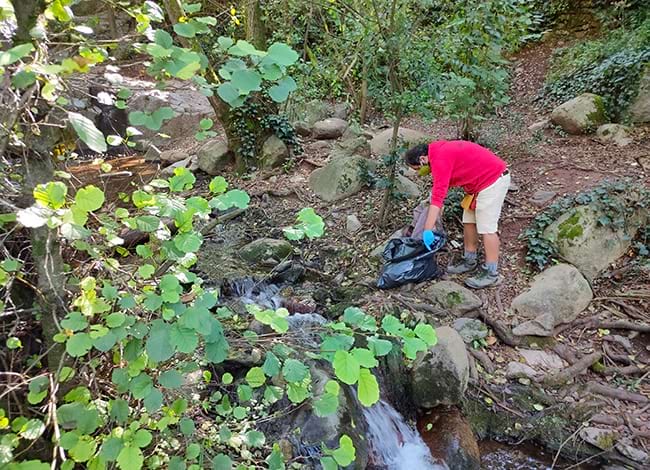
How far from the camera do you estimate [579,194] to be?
15.2ft

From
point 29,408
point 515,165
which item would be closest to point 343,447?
point 29,408

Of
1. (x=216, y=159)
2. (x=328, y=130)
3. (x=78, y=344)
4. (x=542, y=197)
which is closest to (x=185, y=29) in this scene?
(x=78, y=344)

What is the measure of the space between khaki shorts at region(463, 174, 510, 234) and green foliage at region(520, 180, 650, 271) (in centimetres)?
62

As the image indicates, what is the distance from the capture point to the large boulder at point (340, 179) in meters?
6.04

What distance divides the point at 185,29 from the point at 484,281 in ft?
12.6

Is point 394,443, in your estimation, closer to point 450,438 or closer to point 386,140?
point 450,438

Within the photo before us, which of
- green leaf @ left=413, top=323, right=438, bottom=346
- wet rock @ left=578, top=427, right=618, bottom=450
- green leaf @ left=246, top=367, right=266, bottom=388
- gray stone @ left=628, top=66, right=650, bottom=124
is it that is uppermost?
green leaf @ left=413, top=323, right=438, bottom=346

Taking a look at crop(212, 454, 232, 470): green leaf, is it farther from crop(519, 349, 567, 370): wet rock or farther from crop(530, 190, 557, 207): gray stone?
A: crop(530, 190, 557, 207): gray stone

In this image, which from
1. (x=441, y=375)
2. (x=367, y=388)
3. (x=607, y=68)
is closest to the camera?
(x=367, y=388)

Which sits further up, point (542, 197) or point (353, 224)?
point (542, 197)

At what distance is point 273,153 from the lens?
7305mm

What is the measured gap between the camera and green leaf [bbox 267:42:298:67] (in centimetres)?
108

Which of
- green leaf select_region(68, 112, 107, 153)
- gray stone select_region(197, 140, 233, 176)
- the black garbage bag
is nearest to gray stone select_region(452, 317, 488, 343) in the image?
the black garbage bag

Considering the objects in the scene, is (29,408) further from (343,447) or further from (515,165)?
(515,165)
